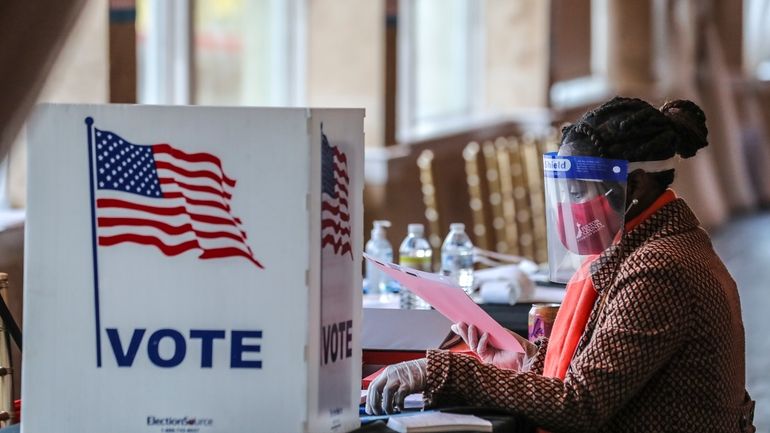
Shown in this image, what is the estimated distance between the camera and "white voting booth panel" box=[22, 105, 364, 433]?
5.14 ft

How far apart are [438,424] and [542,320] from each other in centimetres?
87

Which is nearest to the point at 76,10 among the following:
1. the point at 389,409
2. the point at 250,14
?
the point at 389,409

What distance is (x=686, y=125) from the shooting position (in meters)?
2.08

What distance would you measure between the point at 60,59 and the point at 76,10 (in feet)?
0.17

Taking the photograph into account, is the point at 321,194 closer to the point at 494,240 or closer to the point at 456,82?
the point at 494,240

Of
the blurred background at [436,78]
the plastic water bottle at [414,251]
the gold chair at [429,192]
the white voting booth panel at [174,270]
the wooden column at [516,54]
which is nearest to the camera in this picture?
the white voting booth panel at [174,270]

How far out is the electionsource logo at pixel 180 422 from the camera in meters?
1.59

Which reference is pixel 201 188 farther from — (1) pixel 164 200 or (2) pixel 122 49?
(2) pixel 122 49

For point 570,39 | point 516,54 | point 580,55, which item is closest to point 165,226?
point 516,54

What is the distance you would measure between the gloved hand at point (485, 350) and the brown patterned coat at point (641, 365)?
0.31m

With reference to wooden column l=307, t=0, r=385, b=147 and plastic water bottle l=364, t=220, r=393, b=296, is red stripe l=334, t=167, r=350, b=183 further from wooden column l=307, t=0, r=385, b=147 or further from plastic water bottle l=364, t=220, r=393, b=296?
wooden column l=307, t=0, r=385, b=147

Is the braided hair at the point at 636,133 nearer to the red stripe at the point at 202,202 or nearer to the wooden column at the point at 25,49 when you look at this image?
the red stripe at the point at 202,202

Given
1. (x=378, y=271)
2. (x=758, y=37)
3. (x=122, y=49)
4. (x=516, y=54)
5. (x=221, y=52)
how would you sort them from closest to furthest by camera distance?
(x=378, y=271)
(x=122, y=49)
(x=221, y=52)
(x=516, y=54)
(x=758, y=37)

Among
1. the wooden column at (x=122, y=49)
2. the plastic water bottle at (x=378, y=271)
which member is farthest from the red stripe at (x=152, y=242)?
the wooden column at (x=122, y=49)
